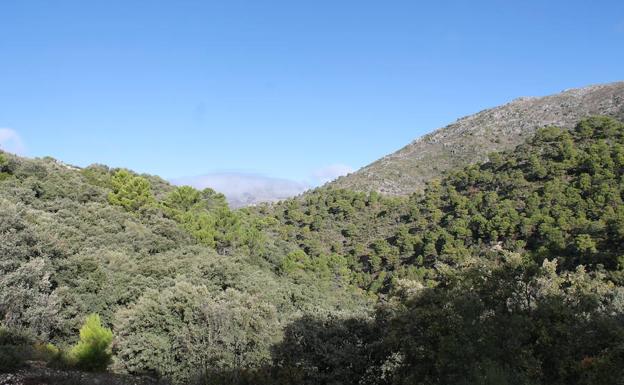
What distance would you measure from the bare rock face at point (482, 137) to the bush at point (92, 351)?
6454cm

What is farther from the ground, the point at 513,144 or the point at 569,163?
the point at 513,144

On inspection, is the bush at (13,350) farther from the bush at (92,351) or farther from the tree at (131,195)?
the tree at (131,195)

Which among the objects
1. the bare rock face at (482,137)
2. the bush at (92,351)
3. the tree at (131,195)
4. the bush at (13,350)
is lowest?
the bush at (92,351)

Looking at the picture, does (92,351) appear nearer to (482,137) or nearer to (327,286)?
(327,286)

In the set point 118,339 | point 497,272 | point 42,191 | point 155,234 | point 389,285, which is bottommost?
point 389,285

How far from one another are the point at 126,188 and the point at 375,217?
118ft

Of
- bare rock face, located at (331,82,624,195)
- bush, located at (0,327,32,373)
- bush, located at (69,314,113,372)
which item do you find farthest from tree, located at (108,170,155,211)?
bare rock face, located at (331,82,624,195)

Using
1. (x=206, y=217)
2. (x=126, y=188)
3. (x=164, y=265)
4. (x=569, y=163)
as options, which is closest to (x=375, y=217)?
(x=569, y=163)

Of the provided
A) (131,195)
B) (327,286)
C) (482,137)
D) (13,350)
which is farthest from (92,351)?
(482,137)

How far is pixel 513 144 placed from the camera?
84.8 m

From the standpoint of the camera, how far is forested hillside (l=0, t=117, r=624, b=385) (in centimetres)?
1365

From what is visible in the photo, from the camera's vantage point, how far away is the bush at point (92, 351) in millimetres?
17922

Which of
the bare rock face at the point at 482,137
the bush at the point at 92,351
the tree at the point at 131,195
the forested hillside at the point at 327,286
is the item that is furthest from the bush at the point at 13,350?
the bare rock face at the point at 482,137

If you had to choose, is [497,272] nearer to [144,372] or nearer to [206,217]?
[144,372]
